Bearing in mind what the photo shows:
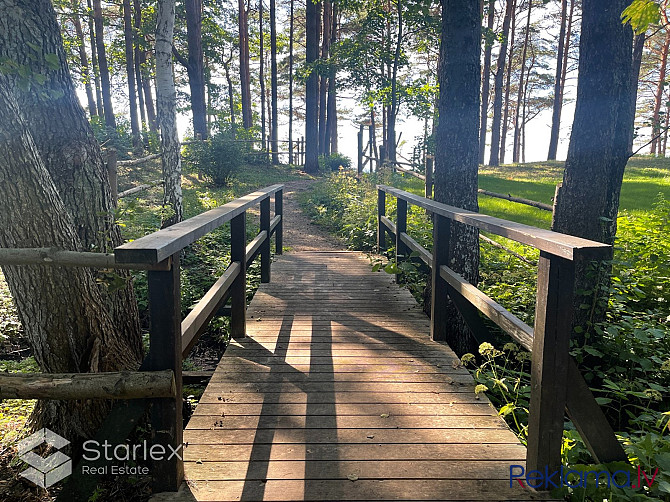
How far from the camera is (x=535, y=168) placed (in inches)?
996

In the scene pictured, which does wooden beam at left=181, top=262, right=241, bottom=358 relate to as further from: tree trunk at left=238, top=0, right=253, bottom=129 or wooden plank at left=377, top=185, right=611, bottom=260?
tree trunk at left=238, top=0, right=253, bottom=129

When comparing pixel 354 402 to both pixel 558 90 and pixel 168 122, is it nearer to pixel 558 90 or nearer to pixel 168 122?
pixel 168 122

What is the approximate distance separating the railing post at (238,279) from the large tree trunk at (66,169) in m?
0.94

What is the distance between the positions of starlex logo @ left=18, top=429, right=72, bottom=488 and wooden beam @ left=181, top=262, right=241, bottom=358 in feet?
3.21

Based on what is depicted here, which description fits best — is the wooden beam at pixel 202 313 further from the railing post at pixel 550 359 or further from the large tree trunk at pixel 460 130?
the large tree trunk at pixel 460 130

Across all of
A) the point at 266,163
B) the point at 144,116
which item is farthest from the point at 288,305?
the point at 144,116

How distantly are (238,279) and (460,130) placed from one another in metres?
2.64

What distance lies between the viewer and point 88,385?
2.01 metres

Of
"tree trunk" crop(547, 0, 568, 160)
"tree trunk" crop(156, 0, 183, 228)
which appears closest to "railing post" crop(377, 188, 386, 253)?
"tree trunk" crop(156, 0, 183, 228)

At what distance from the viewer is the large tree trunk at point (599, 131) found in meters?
3.98

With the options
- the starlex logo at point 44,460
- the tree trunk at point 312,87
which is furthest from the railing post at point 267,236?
the tree trunk at point 312,87

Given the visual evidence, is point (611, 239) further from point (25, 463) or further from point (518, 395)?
point (25, 463)

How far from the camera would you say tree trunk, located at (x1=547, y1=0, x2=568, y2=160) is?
23.8 metres

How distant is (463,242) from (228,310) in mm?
2434
